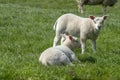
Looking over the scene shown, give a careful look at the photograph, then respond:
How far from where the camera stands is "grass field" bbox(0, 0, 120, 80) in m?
10.3

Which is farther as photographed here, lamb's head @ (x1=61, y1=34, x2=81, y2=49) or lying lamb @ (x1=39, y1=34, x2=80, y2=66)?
lamb's head @ (x1=61, y1=34, x2=81, y2=49)

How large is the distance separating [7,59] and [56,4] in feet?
111

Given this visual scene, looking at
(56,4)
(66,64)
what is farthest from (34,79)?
(56,4)

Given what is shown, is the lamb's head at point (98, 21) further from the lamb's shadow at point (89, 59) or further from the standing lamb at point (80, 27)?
the lamb's shadow at point (89, 59)

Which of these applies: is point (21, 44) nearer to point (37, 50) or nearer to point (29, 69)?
point (37, 50)

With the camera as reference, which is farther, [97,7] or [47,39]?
[97,7]

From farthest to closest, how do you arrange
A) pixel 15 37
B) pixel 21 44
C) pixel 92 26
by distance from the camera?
pixel 15 37 < pixel 21 44 < pixel 92 26

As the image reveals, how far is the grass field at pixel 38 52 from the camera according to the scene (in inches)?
404

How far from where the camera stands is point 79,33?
14.6 m

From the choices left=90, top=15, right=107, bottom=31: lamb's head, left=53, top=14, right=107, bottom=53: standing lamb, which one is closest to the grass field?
left=53, top=14, right=107, bottom=53: standing lamb

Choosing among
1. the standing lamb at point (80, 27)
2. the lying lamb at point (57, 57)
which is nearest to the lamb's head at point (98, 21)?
the standing lamb at point (80, 27)

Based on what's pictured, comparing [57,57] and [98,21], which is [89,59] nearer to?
[98,21]

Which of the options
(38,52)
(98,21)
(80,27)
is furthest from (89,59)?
(38,52)

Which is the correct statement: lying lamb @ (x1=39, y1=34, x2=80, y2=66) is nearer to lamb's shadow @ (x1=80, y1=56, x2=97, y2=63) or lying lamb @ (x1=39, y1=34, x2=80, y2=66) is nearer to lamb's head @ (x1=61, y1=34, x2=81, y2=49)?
lamb's shadow @ (x1=80, y1=56, x2=97, y2=63)
